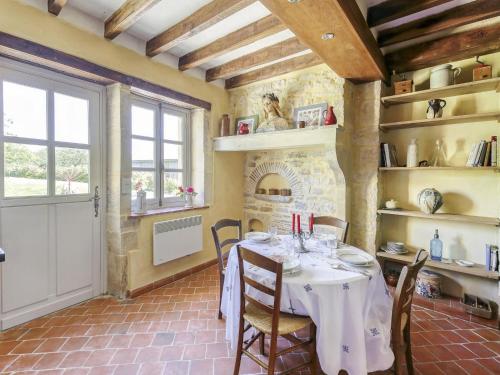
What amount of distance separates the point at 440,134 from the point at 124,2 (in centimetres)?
339

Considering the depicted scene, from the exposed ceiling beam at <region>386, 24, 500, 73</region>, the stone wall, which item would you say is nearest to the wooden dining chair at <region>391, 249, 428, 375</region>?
the stone wall

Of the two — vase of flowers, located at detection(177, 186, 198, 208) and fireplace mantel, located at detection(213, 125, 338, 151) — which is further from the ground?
fireplace mantel, located at detection(213, 125, 338, 151)

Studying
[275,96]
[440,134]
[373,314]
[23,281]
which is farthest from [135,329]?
[440,134]

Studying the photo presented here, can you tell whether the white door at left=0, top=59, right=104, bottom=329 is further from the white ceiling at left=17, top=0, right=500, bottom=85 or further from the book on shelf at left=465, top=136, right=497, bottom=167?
the book on shelf at left=465, top=136, right=497, bottom=167

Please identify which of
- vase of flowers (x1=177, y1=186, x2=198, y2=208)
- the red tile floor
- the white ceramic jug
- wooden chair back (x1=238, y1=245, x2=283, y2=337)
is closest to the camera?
wooden chair back (x1=238, y1=245, x2=283, y2=337)

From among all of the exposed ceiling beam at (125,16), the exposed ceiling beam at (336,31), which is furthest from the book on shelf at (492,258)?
the exposed ceiling beam at (125,16)

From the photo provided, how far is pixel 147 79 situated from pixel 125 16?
728 mm

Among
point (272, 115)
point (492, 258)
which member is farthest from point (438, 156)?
point (272, 115)

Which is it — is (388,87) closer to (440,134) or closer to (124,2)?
(440,134)

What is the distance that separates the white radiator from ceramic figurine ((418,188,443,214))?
267 cm

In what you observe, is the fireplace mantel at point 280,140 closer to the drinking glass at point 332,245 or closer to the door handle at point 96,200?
the drinking glass at point 332,245

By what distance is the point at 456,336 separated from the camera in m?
2.12

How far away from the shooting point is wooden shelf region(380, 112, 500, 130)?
2395 mm

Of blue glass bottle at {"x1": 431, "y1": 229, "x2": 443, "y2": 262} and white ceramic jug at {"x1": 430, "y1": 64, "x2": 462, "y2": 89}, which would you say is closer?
white ceramic jug at {"x1": 430, "y1": 64, "x2": 462, "y2": 89}
